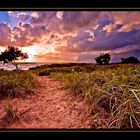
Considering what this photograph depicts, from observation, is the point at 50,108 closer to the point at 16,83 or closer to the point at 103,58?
the point at 16,83

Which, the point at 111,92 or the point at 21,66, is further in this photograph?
the point at 21,66

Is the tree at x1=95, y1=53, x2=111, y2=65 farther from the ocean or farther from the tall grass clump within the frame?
the ocean

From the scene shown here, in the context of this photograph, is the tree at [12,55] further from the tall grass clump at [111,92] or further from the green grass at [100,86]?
the tall grass clump at [111,92]

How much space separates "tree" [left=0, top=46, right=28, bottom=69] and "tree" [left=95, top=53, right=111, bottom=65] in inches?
22.5

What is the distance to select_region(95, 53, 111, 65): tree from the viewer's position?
2.69 metres

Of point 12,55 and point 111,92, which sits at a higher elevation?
point 12,55

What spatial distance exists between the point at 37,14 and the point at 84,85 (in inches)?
25.9

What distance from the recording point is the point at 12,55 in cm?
273

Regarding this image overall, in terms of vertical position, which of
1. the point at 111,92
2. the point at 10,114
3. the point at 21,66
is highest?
the point at 21,66

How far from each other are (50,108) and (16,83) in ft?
1.10

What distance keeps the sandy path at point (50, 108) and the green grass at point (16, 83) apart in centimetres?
6

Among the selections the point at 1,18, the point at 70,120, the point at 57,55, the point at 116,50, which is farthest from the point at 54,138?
the point at 1,18

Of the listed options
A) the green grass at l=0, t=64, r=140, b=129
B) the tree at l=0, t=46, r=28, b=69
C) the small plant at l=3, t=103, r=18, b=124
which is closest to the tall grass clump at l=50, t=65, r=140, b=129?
the green grass at l=0, t=64, r=140, b=129

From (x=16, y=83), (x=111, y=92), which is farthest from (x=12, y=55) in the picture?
(x=111, y=92)
